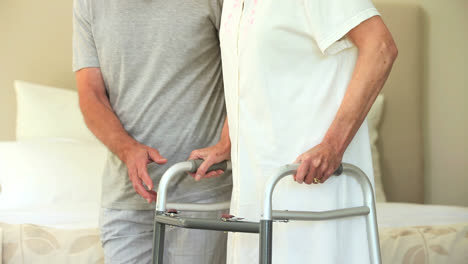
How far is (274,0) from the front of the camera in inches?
51.0

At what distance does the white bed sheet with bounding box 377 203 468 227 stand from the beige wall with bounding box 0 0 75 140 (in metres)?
1.79

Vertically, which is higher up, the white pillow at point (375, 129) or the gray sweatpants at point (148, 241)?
the white pillow at point (375, 129)

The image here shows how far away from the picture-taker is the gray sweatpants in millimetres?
1732

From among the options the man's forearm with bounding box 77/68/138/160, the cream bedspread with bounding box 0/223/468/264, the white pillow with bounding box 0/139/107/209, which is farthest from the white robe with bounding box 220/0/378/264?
the white pillow with bounding box 0/139/107/209

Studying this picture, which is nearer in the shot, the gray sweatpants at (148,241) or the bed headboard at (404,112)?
the gray sweatpants at (148,241)

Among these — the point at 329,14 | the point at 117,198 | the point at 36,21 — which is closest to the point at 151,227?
the point at 117,198

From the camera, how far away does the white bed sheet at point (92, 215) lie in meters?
2.35

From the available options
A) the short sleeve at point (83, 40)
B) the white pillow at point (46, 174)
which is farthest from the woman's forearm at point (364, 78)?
the white pillow at point (46, 174)

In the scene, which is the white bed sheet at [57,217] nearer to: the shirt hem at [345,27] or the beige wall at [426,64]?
the beige wall at [426,64]

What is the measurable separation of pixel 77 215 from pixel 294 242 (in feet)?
4.35

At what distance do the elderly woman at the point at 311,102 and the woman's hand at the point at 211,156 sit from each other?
0.66ft

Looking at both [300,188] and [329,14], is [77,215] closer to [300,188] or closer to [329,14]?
[300,188]

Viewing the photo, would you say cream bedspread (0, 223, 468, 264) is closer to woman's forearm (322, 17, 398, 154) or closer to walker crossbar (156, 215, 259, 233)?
walker crossbar (156, 215, 259, 233)

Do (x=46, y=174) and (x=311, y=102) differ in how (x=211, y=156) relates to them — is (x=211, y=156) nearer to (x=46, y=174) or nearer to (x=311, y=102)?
(x=311, y=102)
